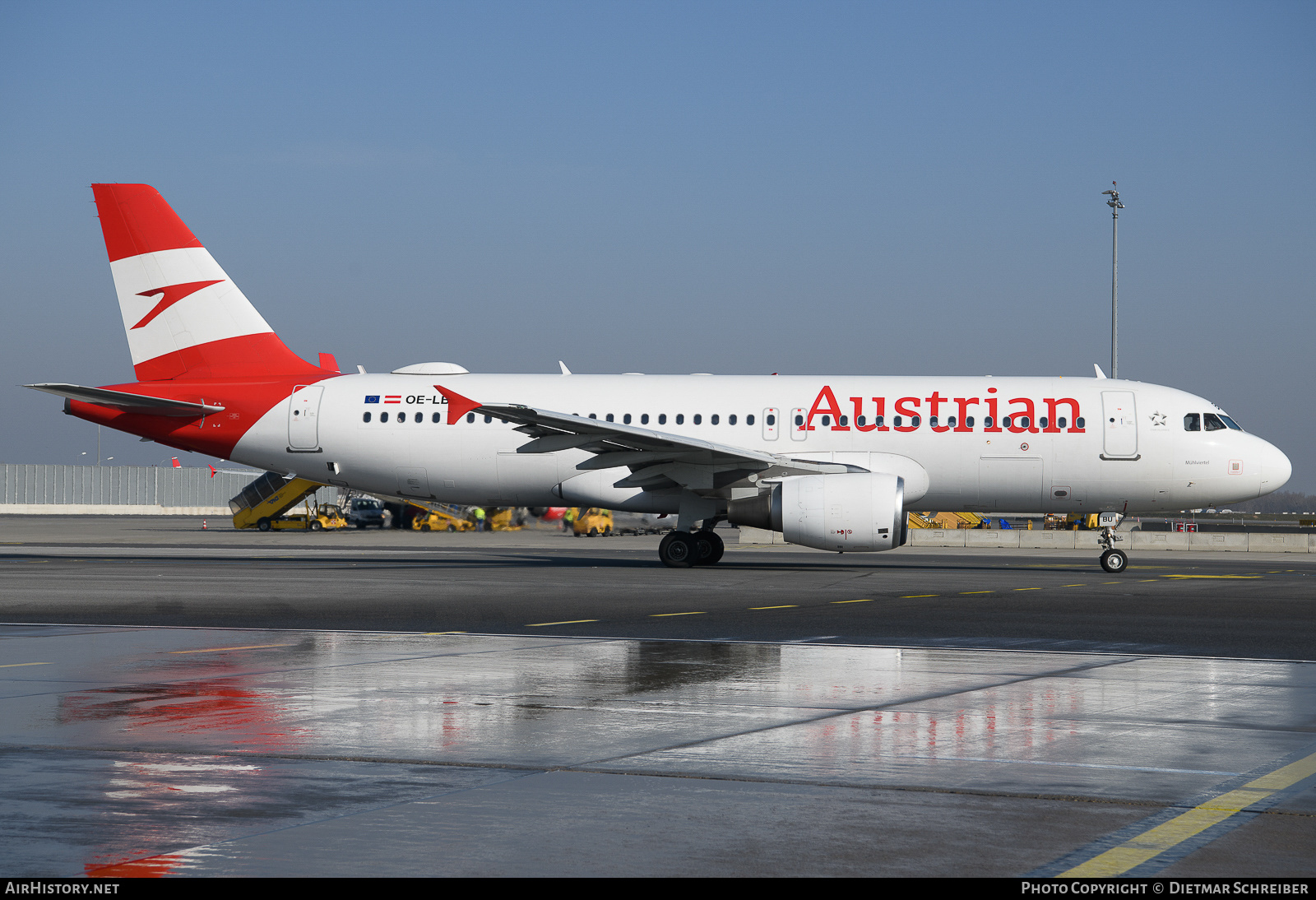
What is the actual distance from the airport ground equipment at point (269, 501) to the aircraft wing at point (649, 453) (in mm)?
32056

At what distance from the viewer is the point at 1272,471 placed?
87.5 feet

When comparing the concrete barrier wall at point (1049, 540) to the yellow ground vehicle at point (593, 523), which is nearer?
the concrete barrier wall at point (1049, 540)

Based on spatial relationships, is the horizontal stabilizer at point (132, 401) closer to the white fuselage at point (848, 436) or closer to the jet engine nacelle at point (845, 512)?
the white fuselage at point (848, 436)

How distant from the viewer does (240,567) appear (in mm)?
25516

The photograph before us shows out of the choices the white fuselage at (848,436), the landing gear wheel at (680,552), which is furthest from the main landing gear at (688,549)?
the white fuselage at (848,436)

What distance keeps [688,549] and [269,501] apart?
3499 cm

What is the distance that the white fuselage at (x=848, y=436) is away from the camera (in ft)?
86.4

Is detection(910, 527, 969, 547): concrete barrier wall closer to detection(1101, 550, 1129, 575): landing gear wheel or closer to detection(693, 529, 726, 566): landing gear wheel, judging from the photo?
detection(1101, 550, 1129, 575): landing gear wheel

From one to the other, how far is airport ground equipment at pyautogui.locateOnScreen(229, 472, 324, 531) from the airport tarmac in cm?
4001

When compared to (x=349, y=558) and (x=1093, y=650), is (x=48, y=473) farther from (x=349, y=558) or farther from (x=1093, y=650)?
(x=1093, y=650)

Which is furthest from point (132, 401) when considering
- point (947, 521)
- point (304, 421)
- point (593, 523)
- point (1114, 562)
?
point (947, 521)

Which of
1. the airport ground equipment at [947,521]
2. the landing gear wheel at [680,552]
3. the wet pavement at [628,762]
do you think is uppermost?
the airport ground equipment at [947,521]

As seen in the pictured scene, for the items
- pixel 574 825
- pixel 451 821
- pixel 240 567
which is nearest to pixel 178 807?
pixel 451 821
